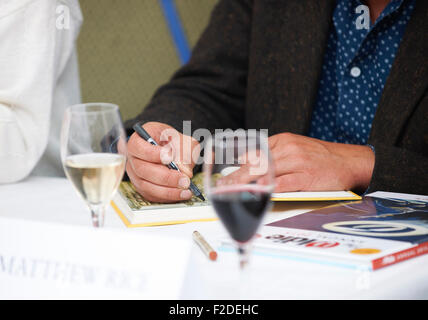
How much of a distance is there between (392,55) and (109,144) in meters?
0.81

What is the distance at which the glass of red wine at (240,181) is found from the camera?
1.47 feet

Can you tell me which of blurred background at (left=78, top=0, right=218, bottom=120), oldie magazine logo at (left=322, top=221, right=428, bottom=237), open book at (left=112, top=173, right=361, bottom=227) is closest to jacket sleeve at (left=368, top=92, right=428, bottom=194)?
open book at (left=112, top=173, right=361, bottom=227)

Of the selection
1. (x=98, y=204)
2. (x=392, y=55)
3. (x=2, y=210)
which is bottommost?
(x=2, y=210)

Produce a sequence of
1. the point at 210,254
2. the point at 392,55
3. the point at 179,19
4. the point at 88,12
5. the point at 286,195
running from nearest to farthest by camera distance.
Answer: the point at 210,254 < the point at 286,195 < the point at 392,55 < the point at 88,12 < the point at 179,19

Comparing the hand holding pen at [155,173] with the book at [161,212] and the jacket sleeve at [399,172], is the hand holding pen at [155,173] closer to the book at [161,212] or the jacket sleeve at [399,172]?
the book at [161,212]

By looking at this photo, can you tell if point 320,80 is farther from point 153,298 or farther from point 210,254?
point 153,298

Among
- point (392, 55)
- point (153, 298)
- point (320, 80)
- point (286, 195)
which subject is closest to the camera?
point (153, 298)

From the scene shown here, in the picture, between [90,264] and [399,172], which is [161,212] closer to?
[90,264]

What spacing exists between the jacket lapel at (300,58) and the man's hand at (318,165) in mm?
328

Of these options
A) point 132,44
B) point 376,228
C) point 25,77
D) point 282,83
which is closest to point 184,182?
point 376,228

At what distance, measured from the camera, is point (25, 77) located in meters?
1.03

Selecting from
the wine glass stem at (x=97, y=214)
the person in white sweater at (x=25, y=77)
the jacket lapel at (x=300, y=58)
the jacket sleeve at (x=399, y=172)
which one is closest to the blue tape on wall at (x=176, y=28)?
the jacket lapel at (x=300, y=58)

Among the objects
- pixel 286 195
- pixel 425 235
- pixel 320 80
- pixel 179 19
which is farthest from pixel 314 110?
pixel 179 19

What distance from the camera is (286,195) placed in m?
Result: 0.78
